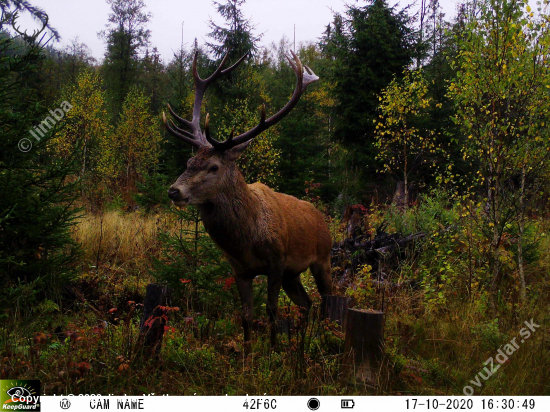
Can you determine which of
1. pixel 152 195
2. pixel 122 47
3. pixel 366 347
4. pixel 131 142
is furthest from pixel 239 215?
pixel 122 47

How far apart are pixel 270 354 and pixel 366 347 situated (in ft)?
3.35

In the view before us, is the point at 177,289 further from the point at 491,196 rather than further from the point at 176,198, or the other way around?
the point at 491,196

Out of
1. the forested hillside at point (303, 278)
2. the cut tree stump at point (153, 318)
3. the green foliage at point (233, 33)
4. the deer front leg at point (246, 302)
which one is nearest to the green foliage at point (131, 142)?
the green foliage at point (233, 33)

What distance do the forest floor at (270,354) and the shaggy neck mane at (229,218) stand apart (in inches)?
32.5

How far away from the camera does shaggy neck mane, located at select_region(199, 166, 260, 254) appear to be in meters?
4.00

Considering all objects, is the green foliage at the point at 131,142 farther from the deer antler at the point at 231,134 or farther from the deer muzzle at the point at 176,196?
the deer muzzle at the point at 176,196

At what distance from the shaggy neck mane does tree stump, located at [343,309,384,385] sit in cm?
139

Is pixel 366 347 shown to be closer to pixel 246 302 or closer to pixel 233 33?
pixel 246 302

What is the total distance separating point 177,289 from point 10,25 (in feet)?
12.9

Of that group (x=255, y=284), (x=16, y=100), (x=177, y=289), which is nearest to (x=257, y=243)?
(x=255, y=284)

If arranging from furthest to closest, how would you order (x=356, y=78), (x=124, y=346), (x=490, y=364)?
(x=356, y=78) → (x=490, y=364) → (x=124, y=346)

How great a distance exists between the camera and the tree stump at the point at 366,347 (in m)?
3.12

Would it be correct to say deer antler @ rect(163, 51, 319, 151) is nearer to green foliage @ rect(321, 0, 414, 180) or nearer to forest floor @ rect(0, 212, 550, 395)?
forest floor @ rect(0, 212, 550, 395)

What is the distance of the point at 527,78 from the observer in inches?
201
